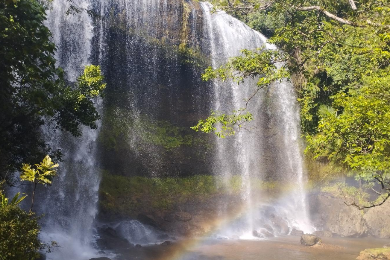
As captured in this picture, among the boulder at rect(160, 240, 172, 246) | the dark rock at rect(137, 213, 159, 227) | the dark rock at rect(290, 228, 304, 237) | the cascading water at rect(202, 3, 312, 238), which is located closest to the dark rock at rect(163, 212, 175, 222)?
the dark rock at rect(137, 213, 159, 227)

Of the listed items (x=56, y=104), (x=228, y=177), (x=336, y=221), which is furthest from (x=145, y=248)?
(x=336, y=221)

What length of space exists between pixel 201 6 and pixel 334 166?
14257 millimetres

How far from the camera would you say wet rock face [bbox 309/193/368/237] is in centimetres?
2133

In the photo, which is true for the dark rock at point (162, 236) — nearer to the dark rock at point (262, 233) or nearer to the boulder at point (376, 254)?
the dark rock at point (262, 233)

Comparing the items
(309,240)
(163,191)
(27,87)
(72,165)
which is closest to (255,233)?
(309,240)

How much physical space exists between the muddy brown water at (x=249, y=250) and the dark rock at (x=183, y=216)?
7.74 feet

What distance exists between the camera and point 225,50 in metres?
25.3

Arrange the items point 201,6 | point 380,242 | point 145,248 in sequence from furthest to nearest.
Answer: point 201,6
point 380,242
point 145,248

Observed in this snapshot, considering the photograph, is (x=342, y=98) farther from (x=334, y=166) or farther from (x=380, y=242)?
(x=334, y=166)

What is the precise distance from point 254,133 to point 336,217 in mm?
7757

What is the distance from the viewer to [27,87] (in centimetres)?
1186

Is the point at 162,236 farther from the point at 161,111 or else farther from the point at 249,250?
the point at 161,111

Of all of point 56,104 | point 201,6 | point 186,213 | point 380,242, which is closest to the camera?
point 56,104

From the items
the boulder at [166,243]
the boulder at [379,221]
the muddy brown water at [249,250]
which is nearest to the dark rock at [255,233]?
the muddy brown water at [249,250]
